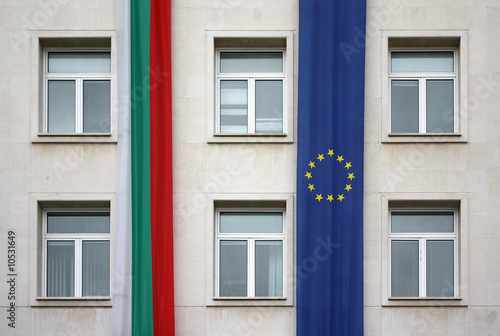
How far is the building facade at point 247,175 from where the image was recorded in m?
15.7

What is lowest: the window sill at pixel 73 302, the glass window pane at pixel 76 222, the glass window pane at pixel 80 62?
the window sill at pixel 73 302

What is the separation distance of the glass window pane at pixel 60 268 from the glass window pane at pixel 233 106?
184 inches

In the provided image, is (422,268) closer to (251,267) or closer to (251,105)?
(251,267)

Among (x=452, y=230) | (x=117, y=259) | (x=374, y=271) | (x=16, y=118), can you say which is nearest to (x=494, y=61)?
(x=452, y=230)

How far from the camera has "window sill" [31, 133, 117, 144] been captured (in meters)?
16.1

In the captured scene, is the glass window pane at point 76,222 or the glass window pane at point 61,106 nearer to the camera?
the glass window pane at point 76,222

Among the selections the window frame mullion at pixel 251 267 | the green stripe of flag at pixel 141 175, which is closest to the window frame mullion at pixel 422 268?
the window frame mullion at pixel 251 267

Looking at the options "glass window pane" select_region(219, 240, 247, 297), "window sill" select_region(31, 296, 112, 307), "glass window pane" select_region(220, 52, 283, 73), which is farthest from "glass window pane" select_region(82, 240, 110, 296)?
"glass window pane" select_region(220, 52, 283, 73)

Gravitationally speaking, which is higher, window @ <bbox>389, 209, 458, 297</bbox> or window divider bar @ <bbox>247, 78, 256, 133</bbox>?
window divider bar @ <bbox>247, 78, 256, 133</bbox>

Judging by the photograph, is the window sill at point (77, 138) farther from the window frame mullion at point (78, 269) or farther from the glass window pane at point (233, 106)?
the glass window pane at point (233, 106)

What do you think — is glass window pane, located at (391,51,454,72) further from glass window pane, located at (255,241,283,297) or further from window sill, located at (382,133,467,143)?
glass window pane, located at (255,241,283,297)

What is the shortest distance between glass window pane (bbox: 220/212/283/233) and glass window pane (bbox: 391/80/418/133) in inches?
140

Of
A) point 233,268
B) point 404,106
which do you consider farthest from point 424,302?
point 404,106

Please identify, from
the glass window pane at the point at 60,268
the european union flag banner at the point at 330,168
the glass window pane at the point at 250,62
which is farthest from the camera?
the glass window pane at the point at 250,62
